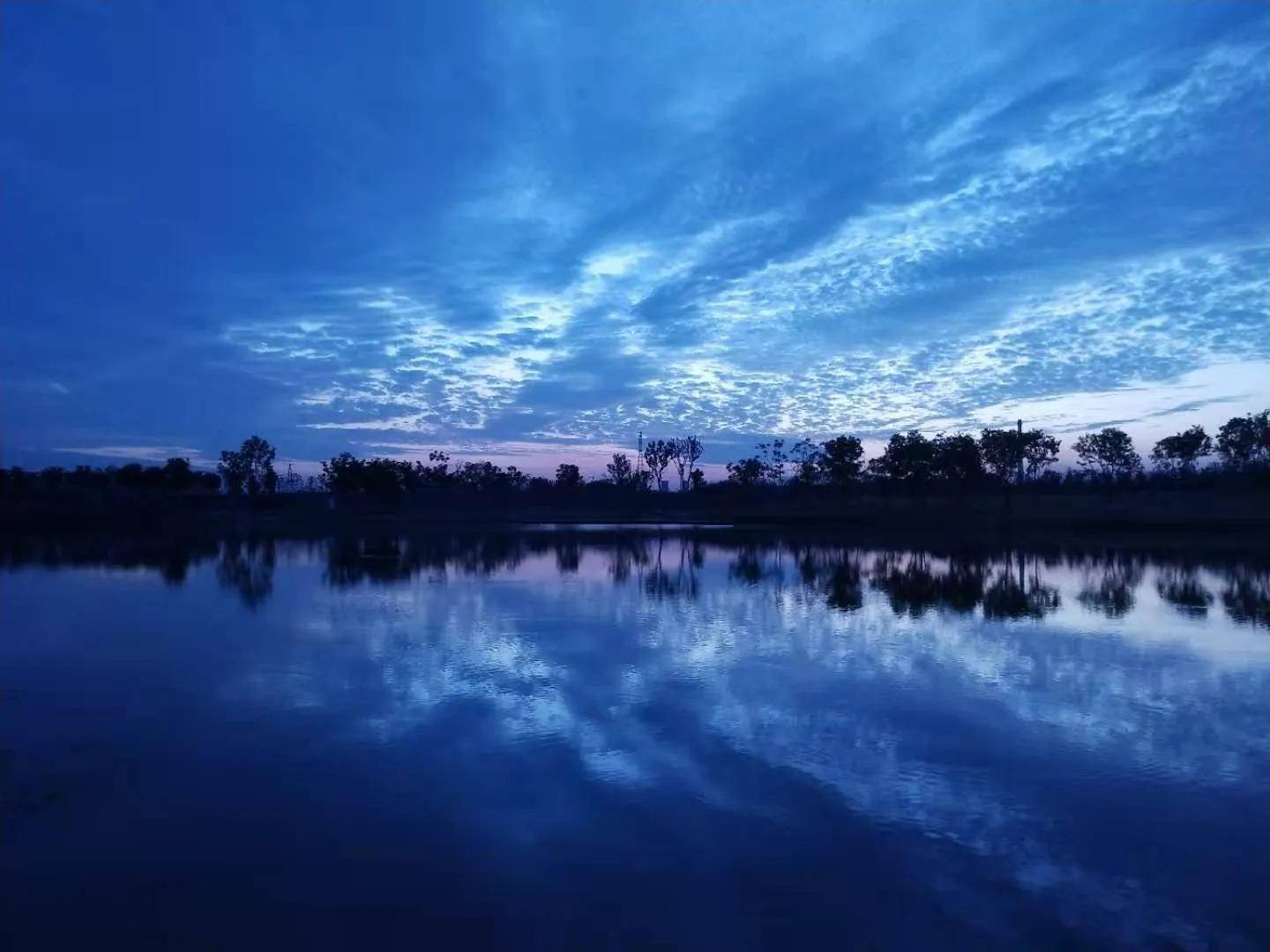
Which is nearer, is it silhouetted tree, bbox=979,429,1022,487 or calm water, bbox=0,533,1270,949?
calm water, bbox=0,533,1270,949

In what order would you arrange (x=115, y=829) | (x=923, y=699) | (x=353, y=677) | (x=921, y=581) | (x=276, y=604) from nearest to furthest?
(x=115, y=829) → (x=923, y=699) → (x=353, y=677) → (x=276, y=604) → (x=921, y=581)

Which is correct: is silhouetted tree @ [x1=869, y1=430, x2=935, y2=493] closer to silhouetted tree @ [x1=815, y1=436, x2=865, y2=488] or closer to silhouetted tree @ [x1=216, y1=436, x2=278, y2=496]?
silhouetted tree @ [x1=815, y1=436, x2=865, y2=488]

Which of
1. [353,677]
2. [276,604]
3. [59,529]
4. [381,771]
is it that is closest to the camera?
[381,771]

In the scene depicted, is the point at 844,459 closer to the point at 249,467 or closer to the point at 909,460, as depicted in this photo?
the point at 909,460

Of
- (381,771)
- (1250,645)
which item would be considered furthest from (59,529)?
(1250,645)

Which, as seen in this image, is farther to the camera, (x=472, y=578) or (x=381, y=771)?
(x=472, y=578)

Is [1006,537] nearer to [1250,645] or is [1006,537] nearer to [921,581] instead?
[921,581]

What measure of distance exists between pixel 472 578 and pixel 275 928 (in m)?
17.6

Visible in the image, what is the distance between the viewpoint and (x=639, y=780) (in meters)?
7.23

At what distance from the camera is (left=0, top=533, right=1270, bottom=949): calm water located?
506 centimetres

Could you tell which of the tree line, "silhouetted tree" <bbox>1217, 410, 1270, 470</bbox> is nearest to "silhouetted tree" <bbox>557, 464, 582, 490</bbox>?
the tree line

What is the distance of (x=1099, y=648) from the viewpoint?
41.9 ft

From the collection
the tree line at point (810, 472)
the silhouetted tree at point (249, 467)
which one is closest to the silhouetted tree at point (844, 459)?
the tree line at point (810, 472)

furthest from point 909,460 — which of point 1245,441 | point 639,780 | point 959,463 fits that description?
point 639,780
